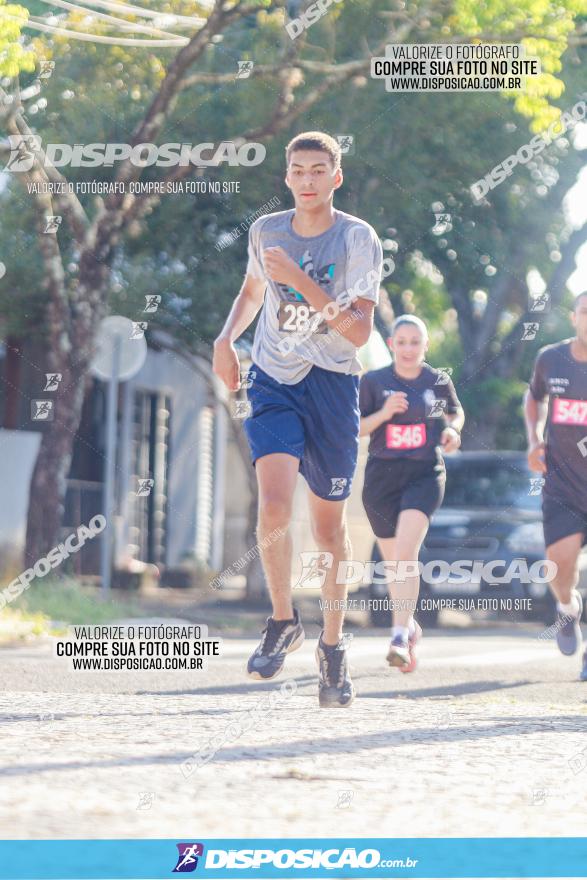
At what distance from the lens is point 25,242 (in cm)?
1616

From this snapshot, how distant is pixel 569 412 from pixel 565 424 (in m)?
0.07

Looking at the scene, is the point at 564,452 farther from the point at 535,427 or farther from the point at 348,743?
the point at 348,743

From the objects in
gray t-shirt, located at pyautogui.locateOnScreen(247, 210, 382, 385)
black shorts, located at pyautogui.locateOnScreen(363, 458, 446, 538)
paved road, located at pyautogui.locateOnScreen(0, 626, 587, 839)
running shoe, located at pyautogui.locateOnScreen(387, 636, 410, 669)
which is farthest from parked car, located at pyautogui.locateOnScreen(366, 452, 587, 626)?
gray t-shirt, located at pyautogui.locateOnScreen(247, 210, 382, 385)

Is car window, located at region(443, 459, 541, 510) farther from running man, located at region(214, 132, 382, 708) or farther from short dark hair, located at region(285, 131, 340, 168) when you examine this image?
short dark hair, located at region(285, 131, 340, 168)

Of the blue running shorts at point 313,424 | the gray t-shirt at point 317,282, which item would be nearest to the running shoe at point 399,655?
the blue running shorts at point 313,424

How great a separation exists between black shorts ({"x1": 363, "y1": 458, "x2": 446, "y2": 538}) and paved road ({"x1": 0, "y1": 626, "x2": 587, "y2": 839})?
86 cm

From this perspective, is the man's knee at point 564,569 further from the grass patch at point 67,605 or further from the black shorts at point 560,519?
the grass patch at point 67,605

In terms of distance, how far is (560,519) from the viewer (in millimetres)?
8219

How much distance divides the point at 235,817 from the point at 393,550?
15.0 ft

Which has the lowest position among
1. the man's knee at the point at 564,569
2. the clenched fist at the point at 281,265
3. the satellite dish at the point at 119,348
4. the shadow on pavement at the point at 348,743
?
the shadow on pavement at the point at 348,743

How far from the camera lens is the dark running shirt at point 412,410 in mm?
7945

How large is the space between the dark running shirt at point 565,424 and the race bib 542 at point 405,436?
647mm

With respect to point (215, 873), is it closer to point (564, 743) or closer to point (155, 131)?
point (564, 743)

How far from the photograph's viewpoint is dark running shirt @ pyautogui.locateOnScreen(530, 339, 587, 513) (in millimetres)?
7949
